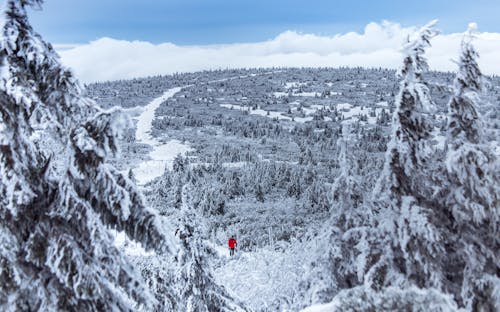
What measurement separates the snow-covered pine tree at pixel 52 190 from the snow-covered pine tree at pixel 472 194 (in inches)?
192

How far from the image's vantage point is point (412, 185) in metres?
7.34

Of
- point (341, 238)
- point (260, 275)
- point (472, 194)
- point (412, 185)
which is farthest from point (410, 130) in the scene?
point (260, 275)

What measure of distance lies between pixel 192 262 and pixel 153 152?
1904 inches

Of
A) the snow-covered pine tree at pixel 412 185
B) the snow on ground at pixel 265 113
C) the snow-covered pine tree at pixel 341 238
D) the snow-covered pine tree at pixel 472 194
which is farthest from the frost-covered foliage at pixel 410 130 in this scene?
the snow on ground at pixel 265 113

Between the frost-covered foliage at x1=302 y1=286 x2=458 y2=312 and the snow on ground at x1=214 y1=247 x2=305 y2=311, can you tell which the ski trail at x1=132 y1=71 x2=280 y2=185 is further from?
the frost-covered foliage at x1=302 y1=286 x2=458 y2=312

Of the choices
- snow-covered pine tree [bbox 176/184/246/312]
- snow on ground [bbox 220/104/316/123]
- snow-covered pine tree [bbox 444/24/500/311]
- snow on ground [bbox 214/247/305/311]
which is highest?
snow-covered pine tree [bbox 444/24/500/311]

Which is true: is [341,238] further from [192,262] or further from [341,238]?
[192,262]

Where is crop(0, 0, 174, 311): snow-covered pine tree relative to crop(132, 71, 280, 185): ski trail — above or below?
above

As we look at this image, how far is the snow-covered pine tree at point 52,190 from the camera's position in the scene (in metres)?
5.00

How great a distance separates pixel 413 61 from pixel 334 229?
4391mm

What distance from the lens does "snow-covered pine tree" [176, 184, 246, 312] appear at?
1187 centimetres

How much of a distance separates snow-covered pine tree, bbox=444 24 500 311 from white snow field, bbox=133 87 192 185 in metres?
32.8

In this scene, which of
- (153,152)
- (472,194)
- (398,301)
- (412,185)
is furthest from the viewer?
(153,152)

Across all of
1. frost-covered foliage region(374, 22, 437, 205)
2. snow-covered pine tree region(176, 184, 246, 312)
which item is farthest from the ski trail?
frost-covered foliage region(374, 22, 437, 205)
